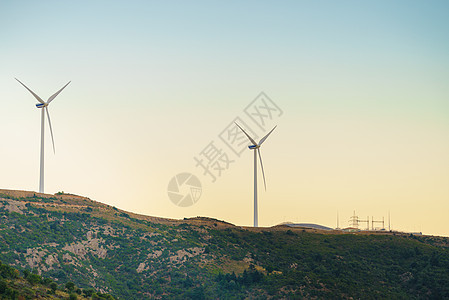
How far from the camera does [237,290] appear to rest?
142750 mm

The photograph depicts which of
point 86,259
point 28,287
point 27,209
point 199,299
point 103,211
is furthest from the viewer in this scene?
point 103,211

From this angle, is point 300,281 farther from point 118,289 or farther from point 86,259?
point 86,259

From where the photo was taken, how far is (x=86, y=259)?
151 m

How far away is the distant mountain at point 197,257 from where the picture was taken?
141375 mm

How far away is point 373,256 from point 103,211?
78.7 metres

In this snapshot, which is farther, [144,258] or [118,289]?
[144,258]

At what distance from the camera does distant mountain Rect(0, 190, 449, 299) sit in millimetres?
141375

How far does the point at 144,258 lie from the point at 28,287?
6337 cm

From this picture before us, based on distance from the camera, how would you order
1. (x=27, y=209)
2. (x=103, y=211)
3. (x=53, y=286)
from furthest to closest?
(x=103, y=211) → (x=27, y=209) → (x=53, y=286)

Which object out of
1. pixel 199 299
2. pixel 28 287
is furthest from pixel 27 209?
pixel 28 287

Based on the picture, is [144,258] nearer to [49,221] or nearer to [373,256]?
[49,221]

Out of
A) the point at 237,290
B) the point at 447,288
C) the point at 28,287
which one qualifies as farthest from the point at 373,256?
the point at 28,287

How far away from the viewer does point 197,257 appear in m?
160

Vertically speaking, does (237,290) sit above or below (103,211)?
below
